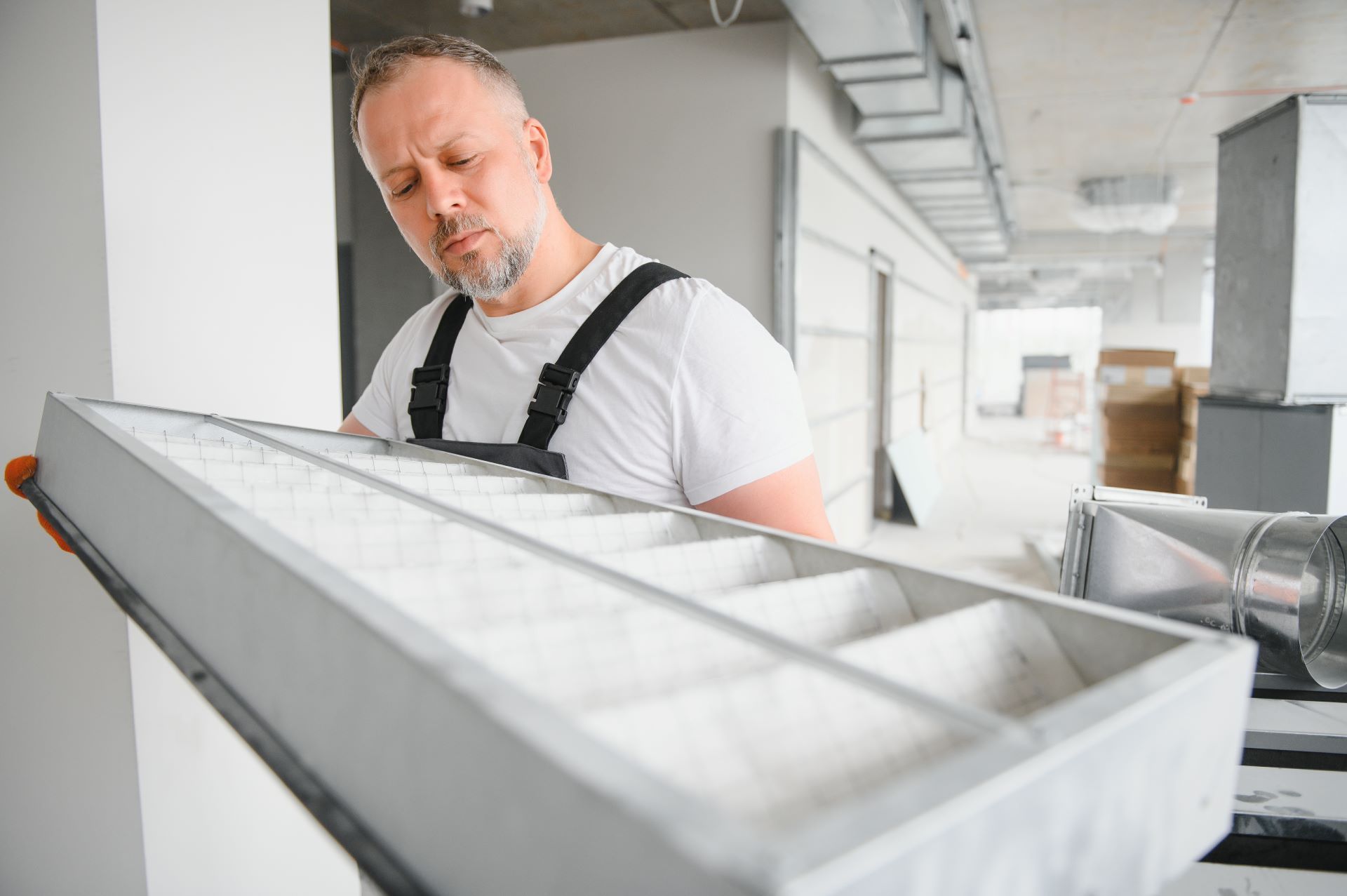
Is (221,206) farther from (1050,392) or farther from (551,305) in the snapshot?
(1050,392)

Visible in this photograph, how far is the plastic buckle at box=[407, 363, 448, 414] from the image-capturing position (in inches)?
55.4

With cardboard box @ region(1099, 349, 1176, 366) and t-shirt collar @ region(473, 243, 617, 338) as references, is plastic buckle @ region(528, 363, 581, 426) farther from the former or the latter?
cardboard box @ region(1099, 349, 1176, 366)

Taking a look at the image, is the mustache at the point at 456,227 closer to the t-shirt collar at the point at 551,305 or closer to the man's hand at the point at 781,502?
the t-shirt collar at the point at 551,305

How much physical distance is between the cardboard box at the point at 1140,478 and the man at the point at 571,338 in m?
5.13

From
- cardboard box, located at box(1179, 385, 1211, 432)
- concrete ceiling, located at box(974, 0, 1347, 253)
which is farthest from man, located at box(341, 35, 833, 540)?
cardboard box, located at box(1179, 385, 1211, 432)

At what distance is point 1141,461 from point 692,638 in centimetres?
597

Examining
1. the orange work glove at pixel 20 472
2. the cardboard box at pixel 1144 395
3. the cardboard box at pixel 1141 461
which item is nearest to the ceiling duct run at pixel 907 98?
the cardboard box at pixel 1144 395

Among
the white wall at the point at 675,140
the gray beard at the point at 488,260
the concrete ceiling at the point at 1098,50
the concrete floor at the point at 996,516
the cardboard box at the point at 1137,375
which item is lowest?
the concrete floor at the point at 996,516

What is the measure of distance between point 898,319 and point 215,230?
678 centimetres

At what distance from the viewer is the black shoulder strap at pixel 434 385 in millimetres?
1410

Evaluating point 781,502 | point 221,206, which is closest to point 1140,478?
point 781,502

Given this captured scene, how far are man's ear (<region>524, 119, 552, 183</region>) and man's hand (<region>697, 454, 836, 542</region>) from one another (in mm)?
608

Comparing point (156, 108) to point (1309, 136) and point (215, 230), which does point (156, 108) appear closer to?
point (215, 230)

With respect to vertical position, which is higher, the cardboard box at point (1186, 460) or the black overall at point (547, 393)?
the black overall at point (547, 393)
